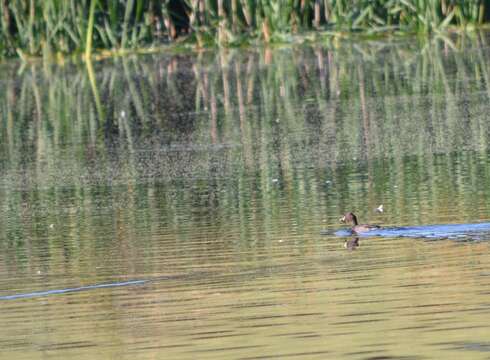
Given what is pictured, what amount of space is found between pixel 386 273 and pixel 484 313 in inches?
41.6

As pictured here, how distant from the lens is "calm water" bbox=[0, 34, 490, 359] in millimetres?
5625

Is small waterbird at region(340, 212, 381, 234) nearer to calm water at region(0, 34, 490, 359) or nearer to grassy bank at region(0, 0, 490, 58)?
calm water at region(0, 34, 490, 359)

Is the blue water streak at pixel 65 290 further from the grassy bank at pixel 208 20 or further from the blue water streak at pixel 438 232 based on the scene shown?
the grassy bank at pixel 208 20

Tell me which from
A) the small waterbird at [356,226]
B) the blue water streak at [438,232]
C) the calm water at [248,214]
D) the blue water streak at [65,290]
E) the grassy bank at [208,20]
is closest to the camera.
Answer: the calm water at [248,214]

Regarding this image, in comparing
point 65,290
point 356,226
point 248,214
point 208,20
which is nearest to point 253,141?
point 248,214

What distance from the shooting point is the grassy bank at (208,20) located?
2070 cm

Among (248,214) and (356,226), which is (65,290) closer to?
(356,226)

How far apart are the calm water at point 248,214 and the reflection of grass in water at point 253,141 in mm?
31

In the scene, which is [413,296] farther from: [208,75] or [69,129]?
[208,75]

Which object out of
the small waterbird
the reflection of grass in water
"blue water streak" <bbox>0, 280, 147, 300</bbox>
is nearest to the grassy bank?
the reflection of grass in water

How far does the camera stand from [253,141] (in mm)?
11844

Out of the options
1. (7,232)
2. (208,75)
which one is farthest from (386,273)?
(208,75)

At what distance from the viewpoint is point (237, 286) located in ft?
21.3

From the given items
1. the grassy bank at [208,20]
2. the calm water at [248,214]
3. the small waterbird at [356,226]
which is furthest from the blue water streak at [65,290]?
the grassy bank at [208,20]
